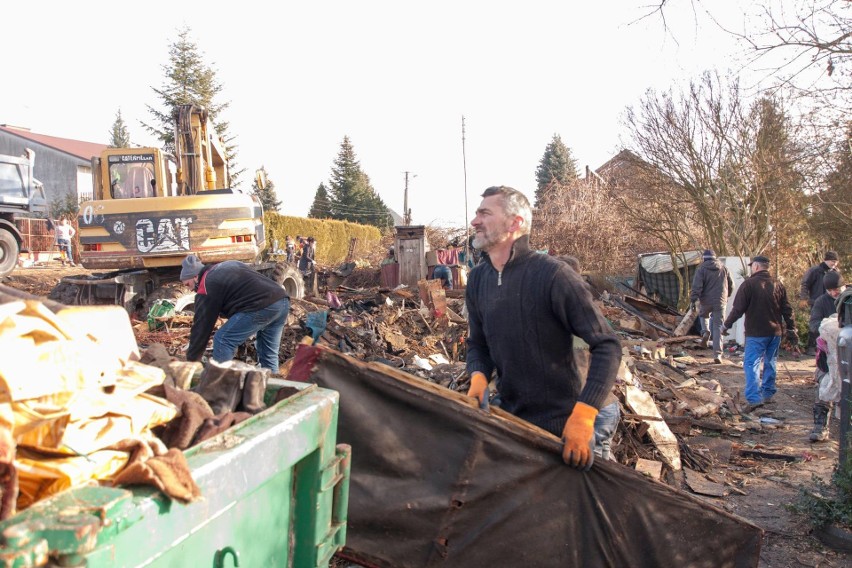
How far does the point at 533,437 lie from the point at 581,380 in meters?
0.53

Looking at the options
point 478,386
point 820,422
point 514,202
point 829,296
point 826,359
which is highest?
point 514,202

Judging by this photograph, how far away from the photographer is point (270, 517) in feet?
6.38

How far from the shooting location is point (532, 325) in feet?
10.6

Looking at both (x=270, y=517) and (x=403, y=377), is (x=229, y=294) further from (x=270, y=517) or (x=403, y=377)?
(x=270, y=517)

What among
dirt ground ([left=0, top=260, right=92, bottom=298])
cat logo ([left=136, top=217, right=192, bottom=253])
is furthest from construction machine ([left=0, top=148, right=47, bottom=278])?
cat logo ([left=136, top=217, right=192, bottom=253])

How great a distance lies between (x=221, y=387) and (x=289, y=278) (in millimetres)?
11584

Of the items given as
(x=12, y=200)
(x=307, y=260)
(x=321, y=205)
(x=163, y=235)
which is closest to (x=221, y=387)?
(x=163, y=235)

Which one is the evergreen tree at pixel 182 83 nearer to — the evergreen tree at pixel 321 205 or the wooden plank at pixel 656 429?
the evergreen tree at pixel 321 205

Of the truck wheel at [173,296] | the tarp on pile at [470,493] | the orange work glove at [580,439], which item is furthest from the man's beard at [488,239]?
the truck wheel at [173,296]

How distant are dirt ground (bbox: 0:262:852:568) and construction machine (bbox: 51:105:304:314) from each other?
7705 millimetres

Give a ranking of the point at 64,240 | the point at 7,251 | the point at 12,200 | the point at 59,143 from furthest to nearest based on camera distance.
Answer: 1. the point at 59,143
2. the point at 64,240
3. the point at 12,200
4. the point at 7,251

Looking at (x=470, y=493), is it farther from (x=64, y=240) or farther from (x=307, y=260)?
(x=64, y=240)

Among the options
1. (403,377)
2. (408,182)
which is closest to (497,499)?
(403,377)

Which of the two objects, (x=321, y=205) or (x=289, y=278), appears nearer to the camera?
(x=289, y=278)
